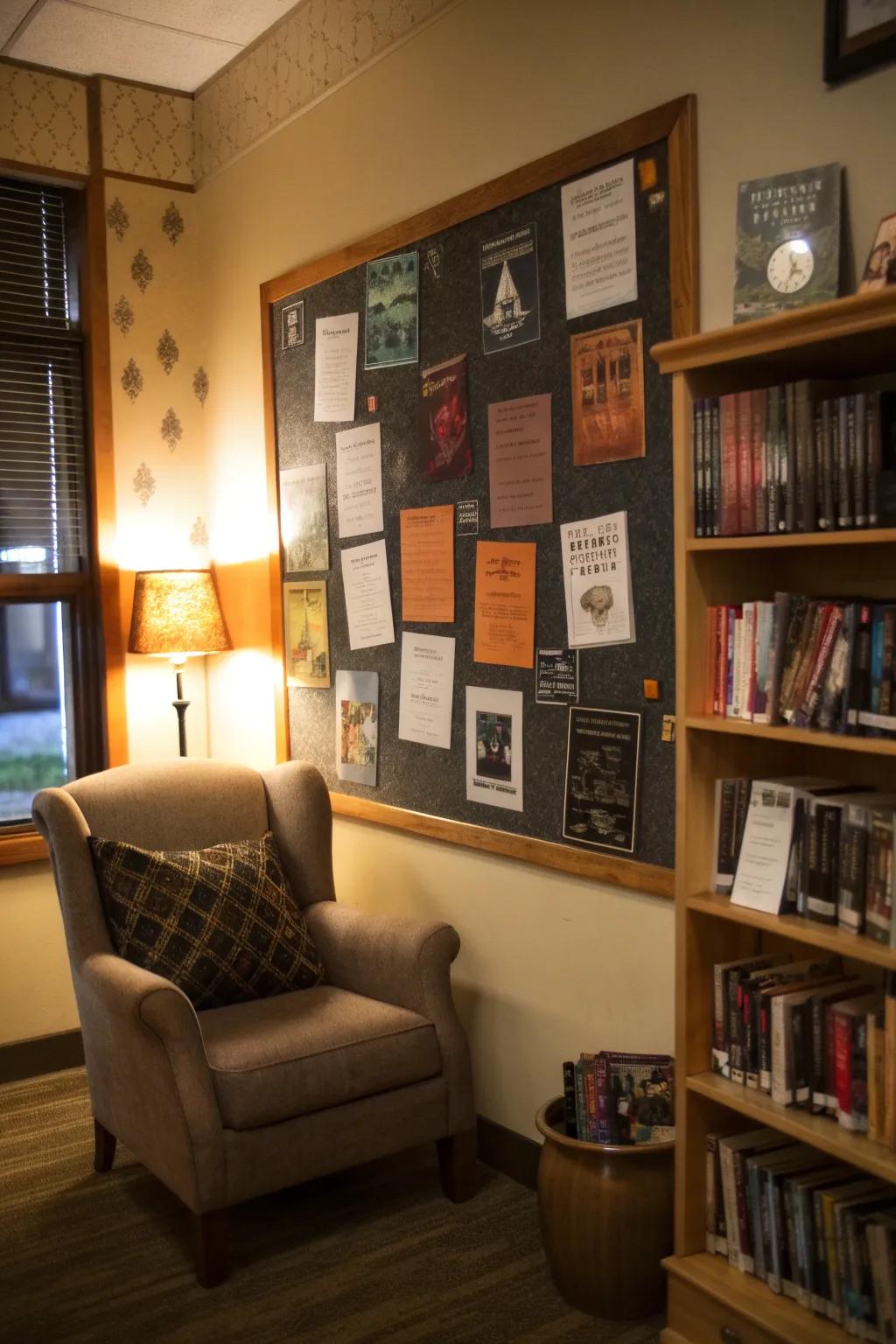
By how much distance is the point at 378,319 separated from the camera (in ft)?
10.3

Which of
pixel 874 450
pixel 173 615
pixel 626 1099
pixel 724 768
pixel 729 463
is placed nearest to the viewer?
pixel 874 450

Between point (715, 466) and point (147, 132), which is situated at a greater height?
point (147, 132)

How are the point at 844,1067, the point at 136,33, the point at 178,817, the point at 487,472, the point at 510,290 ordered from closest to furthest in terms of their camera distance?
1. the point at 844,1067
2. the point at 510,290
3. the point at 487,472
4. the point at 178,817
5. the point at 136,33

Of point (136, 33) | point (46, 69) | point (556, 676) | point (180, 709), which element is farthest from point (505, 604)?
point (46, 69)

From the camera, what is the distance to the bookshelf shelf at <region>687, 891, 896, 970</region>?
5.83 ft

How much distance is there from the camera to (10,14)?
11.0ft

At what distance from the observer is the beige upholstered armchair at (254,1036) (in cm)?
245

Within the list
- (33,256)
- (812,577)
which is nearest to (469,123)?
(812,577)

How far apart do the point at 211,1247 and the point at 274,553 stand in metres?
1.92

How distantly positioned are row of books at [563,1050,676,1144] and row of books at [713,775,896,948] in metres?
Result: 0.46

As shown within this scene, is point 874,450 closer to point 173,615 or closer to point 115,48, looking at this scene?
point 173,615

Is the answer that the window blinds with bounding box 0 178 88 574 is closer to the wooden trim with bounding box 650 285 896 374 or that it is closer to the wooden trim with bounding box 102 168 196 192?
the wooden trim with bounding box 102 168 196 192

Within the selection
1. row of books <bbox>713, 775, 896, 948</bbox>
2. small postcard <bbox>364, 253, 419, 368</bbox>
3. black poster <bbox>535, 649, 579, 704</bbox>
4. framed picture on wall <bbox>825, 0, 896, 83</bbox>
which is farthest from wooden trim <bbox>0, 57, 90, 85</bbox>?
row of books <bbox>713, 775, 896, 948</bbox>

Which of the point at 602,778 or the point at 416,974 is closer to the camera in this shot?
the point at 602,778
